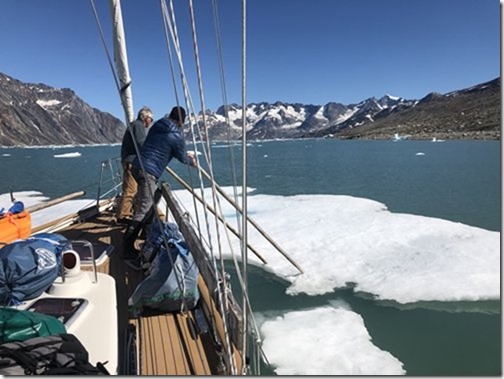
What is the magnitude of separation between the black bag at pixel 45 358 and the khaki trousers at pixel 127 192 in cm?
480

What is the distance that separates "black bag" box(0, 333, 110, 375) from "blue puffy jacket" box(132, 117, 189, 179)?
10.1 feet

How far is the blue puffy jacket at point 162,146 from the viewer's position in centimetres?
509

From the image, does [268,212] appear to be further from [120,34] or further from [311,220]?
[120,34]

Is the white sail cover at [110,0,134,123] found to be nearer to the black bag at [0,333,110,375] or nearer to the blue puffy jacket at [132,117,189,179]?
the blue puffy jacket at [132,117,189,179]

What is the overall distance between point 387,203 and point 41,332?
14.4 meters

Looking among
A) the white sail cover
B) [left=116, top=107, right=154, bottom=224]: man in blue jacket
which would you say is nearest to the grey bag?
[left=116, top=107, right=154, bottom=224]: man in blue jacket

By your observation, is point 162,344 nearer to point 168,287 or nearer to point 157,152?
point 168,287

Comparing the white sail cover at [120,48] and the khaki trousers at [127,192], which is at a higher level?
the white sail cover at [120,48]

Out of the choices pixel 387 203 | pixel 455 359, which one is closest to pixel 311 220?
pixel 387 203

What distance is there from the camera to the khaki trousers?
6887 millimetres

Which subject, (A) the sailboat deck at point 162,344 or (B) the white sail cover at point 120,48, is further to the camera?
(B) the white sail cover at point 120,48

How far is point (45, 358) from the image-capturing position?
212 cm

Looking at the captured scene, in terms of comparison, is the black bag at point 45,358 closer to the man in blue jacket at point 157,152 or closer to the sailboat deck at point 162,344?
the sailboat deck at point 162,344

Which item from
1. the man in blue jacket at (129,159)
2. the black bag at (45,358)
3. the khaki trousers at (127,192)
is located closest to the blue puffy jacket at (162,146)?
the man in blue jacket at (129,159)
